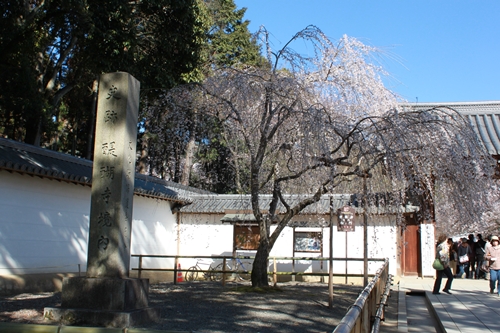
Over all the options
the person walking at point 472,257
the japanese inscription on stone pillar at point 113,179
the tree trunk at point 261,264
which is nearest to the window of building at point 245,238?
the tree trunk at point 261,264

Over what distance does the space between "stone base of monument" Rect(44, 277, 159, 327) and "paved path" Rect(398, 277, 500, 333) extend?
4623mm

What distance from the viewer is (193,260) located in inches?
791

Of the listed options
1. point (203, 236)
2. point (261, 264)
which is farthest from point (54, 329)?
point (203, 236)

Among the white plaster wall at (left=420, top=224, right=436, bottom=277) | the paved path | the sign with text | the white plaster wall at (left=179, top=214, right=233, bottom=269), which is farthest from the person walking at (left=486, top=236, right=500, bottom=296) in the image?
the white plaster wall at (left=179, top=214, right=233, bottom=269)

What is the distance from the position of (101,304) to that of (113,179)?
1874mm

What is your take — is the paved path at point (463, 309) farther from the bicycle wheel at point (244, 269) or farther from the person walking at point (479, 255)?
the bicycle wheel at point (244, 269)

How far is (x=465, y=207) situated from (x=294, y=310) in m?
3.58

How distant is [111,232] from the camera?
7.59 metres

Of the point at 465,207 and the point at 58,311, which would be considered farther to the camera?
the point at 465,207

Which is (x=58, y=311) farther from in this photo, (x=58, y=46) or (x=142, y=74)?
(x=58, y=46)

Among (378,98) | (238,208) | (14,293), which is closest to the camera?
(378,98)

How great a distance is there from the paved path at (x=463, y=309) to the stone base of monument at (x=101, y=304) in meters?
4.62

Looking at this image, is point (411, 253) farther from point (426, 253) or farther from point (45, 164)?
point (45, 164)

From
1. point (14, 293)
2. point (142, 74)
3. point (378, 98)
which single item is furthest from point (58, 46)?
point (378, 98)
